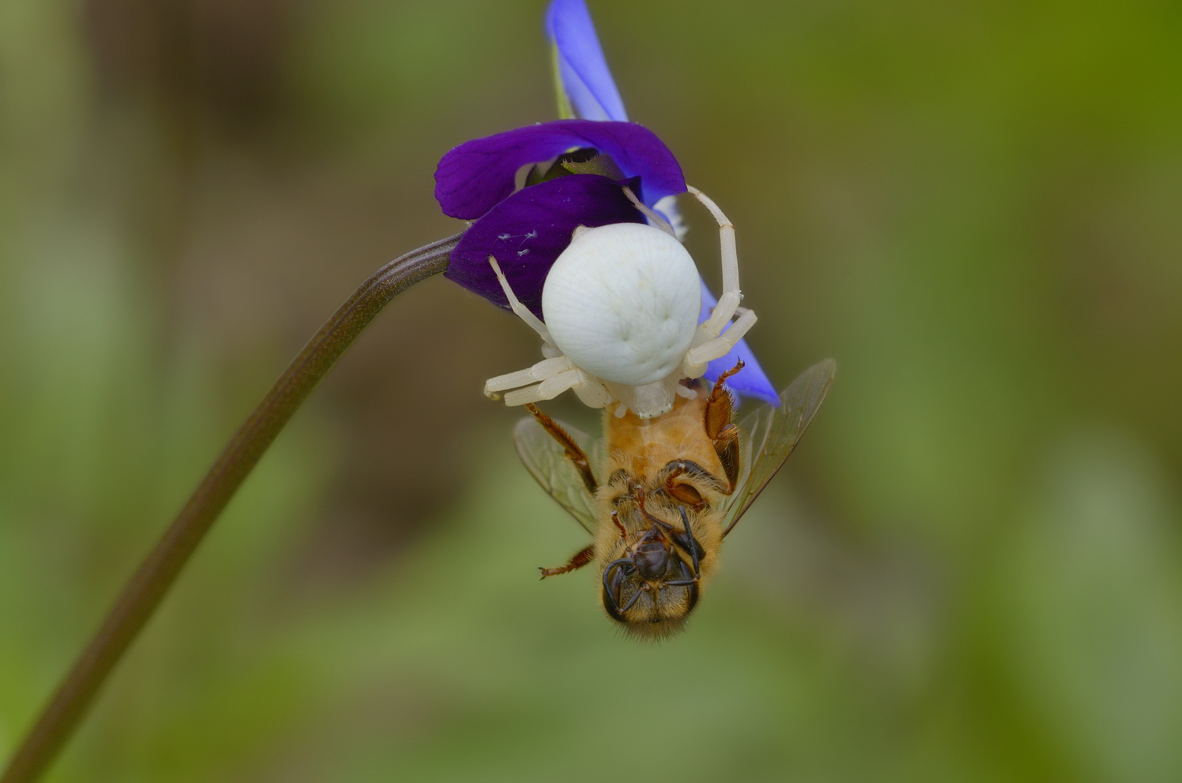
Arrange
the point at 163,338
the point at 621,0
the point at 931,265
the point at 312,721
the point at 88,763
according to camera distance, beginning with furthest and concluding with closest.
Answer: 1. the point at 621,0
2. the point at 931,265
3. the point at 163,338
4. the point at 312,721
5. the point at 88,763

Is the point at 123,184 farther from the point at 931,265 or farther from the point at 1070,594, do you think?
the point at 1070,594

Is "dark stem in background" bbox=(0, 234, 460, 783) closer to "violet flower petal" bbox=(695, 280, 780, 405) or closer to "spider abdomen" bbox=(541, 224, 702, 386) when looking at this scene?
"spider abdomen" bbox=(541, 224, 702, 386)

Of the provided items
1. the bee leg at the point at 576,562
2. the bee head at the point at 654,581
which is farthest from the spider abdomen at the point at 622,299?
the bee leg at the point at 576,562

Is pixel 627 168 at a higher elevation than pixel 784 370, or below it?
higher

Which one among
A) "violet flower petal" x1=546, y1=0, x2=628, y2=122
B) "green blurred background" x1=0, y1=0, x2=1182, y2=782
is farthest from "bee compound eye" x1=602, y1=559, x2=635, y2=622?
"green blurred background" x1=0, y1=0, x2=1182, y2=782

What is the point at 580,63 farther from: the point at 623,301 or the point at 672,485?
the point at 672,485

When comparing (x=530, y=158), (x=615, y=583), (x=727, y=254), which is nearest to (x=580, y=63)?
(x=530, y=158)

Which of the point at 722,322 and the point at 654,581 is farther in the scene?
the point at 654,581

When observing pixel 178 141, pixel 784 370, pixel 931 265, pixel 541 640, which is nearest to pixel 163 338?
pixel 178 141
